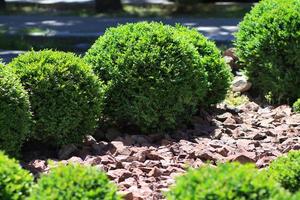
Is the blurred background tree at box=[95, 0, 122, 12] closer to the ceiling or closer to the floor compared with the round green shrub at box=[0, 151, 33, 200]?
closer to the floor

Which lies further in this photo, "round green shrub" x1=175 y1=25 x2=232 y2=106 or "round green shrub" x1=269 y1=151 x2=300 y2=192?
"round green shrub" x1=175 y1=25 x2=232 y2=106

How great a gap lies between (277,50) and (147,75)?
2.27 meters

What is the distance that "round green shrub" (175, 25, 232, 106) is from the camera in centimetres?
839

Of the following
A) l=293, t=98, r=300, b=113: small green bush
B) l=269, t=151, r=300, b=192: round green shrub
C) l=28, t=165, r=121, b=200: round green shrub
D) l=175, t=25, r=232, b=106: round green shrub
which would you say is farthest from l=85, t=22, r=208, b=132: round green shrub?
l=28, t=165, r=121, b=200: round green shrub

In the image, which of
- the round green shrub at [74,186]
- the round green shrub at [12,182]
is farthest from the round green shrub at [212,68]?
the round green shrub at [74,186]

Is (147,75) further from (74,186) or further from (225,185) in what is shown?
(225,185)

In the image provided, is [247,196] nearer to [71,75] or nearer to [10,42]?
[71,75]

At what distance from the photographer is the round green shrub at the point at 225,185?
3857mm

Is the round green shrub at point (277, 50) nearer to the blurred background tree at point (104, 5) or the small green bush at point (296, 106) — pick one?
the small green bush at point (296, 106)

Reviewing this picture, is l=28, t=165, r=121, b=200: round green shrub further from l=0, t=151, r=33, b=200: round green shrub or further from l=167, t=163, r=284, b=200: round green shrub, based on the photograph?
l=167, t=163, r=284, b=200: round green shrub

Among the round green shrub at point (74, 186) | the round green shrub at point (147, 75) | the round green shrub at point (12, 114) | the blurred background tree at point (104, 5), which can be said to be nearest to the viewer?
the round green shrub at point (74, 186)

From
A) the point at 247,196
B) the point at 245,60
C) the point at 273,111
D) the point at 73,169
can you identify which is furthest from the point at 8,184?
the point at 245,60

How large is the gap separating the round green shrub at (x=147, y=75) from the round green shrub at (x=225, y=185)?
10.8 feet

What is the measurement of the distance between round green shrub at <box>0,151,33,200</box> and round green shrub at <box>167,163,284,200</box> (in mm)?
825
